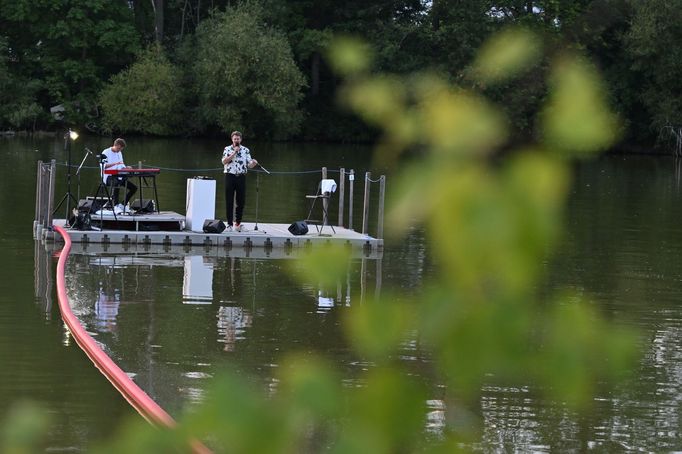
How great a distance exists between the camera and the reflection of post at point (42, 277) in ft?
43.4

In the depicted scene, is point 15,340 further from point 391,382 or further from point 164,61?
point 164,61

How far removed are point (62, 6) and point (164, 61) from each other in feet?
19.2

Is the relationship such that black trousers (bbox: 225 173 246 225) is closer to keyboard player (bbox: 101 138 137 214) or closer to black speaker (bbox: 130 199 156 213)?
black speaker (bbox: 130 199 156 213)

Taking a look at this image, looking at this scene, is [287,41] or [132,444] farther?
[287,41]

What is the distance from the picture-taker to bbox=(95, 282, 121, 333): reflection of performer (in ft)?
39.2

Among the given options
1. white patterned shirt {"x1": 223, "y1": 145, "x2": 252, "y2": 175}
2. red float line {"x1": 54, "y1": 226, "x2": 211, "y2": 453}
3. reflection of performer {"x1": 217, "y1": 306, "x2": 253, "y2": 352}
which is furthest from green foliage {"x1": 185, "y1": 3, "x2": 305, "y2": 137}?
red float line {"x1": 54, "y1": 226, "x2": 211, "y2": 453}

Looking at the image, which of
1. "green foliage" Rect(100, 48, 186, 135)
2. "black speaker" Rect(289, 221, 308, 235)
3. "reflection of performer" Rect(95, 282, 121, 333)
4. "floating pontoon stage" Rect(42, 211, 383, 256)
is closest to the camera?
"reflection of performer" Rect(95, 282, 121, 333)

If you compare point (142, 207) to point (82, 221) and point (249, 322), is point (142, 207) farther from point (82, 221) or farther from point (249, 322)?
point (249, 322)

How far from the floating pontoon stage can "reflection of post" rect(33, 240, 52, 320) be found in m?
0.68

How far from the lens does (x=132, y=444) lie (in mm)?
1431

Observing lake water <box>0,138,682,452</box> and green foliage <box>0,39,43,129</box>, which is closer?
lake water <box>0,138,682,452</box>

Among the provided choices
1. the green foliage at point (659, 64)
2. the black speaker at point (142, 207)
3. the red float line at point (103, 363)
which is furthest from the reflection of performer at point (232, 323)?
the green foliage at point (659, 64)

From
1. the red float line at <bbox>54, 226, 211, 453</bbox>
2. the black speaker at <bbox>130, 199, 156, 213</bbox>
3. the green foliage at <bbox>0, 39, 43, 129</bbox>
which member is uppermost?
the green foliage at <bbox>0, 39, 43, 129</bbox>

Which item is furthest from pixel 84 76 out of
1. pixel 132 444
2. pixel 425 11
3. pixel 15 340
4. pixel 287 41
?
pixel 132 444
